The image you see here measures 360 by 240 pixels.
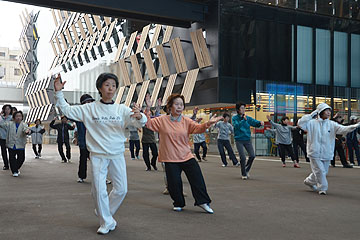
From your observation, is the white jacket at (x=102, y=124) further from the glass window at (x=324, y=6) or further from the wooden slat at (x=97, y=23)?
the wooden slat at (x=97, y=23)

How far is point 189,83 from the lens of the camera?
77.9 feet

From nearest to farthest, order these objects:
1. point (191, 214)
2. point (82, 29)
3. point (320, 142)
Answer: point (191, 214) → point (320, 142) → point (82, 29)

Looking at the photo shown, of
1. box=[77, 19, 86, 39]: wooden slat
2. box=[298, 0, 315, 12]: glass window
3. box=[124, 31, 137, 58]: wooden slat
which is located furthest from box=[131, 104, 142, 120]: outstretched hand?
box=[77, 19, 86, 39]: wooden slat

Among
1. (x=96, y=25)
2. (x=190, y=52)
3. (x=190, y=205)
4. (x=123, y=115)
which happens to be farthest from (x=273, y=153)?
(x=96, y=25)

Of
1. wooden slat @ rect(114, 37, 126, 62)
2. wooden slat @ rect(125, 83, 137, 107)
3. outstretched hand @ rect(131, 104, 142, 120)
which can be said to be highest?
wooden slat @ rect(114, 37, 126, 62)

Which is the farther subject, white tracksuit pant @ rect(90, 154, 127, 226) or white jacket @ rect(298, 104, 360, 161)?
white jacket @ rect(298, 104, 360, 161)

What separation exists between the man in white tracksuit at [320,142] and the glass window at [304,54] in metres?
15.7

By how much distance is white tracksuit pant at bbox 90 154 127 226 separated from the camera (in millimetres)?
4812

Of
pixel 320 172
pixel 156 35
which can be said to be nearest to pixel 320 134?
pixel 320 172

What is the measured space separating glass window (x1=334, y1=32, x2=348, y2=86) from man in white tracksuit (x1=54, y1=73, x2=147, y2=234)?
2147 centimetres

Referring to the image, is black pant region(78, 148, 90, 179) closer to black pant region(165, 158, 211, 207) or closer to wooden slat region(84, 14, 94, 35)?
black pant region(165, 158, 211, 207)

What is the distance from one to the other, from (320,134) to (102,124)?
4751mm

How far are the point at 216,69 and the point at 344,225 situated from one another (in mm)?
17107

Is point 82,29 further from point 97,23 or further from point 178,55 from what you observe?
point 178,55
